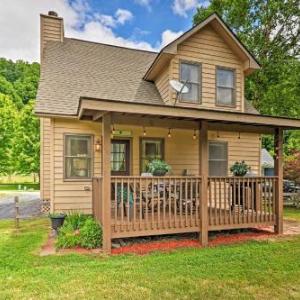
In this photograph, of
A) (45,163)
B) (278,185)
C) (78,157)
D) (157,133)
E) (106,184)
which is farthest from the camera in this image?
(45,163)

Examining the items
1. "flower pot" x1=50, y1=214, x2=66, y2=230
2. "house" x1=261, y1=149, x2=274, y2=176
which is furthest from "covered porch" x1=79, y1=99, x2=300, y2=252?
"house" x1=261, y1=149, x2=274, y2=176

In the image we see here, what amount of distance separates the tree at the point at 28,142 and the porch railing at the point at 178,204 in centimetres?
1937

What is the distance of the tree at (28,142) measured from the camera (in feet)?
79.1

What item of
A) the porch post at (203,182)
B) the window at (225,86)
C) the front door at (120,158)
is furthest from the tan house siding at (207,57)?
the porch post at (203,182)

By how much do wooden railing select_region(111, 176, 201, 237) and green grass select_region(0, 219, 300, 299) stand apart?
64 centimetres

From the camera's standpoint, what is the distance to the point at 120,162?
9148 millimetres

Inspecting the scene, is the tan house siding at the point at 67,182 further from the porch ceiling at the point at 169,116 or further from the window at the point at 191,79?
the window at the point at 191,79

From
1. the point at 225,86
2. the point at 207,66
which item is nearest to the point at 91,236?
the point at 207,66

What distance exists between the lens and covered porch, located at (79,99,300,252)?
553cm

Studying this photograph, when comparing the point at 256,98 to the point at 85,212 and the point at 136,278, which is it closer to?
the point at 85,212

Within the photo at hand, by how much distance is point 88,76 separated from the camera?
10016mm

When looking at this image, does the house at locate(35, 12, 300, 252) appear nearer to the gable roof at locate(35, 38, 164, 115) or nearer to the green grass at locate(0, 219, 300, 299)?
the gable roof at locate(35, 38, 164, 115)

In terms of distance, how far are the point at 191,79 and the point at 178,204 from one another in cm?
449

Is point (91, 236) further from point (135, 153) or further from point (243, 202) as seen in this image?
point (135, 153)
